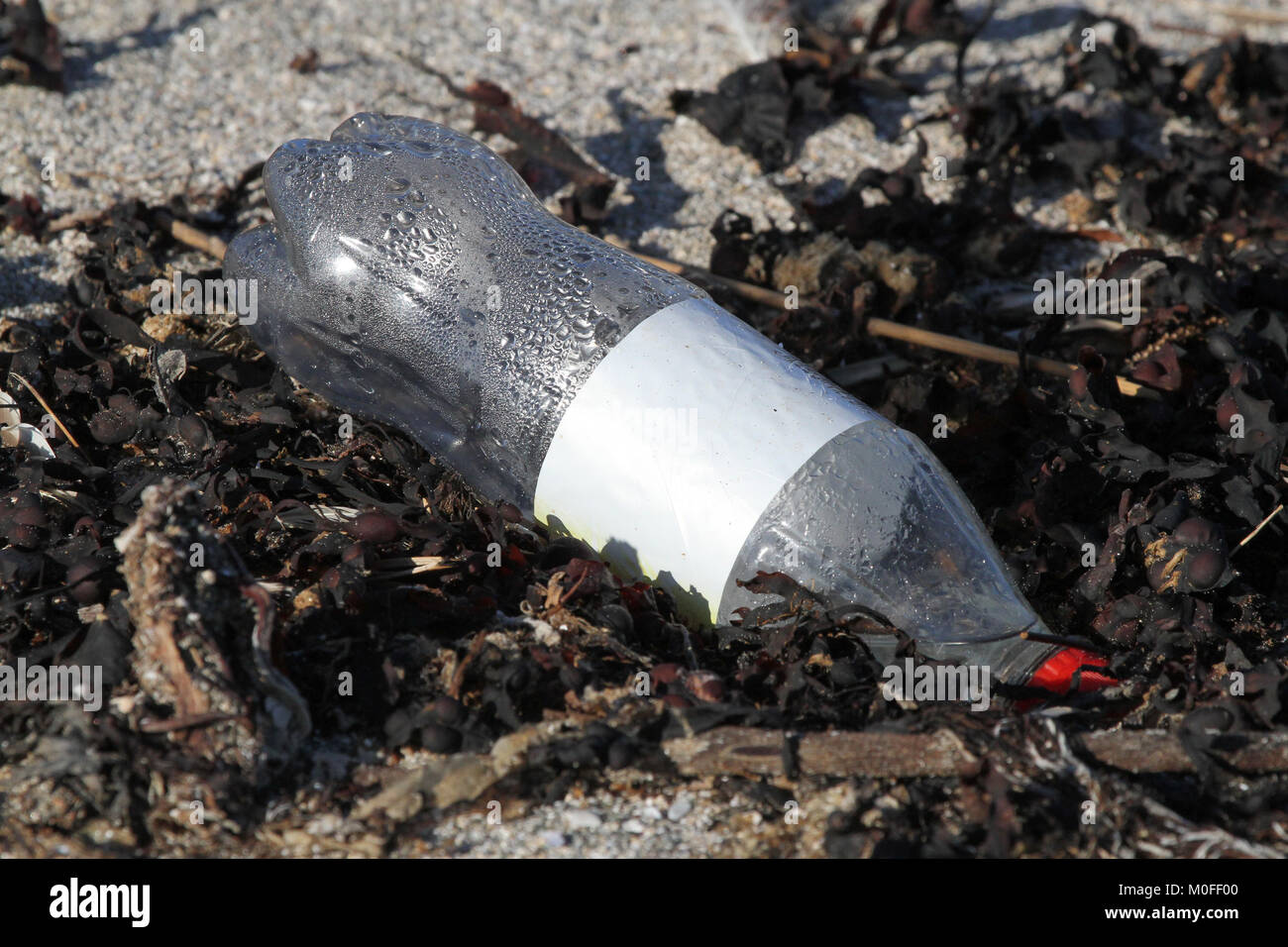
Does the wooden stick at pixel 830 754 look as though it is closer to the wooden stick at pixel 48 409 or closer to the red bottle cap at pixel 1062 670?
the red bottle cap at pixel 1062 670

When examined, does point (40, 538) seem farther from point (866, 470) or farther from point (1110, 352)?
point (1110, 352)

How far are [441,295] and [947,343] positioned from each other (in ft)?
4.58

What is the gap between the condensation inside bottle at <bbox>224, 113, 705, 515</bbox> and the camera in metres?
2.45

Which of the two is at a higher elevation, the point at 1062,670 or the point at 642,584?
the point at 642,584

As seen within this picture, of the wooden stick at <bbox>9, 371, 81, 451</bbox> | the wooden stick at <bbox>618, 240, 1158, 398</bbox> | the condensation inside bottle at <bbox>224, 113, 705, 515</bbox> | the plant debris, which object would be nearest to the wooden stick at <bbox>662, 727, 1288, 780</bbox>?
the plant debris

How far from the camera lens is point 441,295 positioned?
2.61 meters

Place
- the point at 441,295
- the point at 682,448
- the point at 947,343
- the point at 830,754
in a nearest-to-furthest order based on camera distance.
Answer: the point at 830,754 → the point at 682,448 → the point at 441,295 → the point at 947,343

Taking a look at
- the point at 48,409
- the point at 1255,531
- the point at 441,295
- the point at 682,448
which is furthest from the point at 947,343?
the point at 48,409

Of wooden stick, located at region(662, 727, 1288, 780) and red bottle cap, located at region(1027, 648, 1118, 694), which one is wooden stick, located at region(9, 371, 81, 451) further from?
red bottle cap, located at region(1027, 648, 1118, 694)

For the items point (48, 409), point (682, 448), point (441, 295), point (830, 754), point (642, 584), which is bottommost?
point (830, 754)

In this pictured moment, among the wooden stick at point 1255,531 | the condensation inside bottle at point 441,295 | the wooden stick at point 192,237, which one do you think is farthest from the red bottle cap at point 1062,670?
the wooden stick at point 192,237

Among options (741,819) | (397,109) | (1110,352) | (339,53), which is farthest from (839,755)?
(339,53)

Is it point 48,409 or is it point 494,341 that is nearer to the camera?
point 494,341

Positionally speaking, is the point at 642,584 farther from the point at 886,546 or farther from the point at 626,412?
the point at 886,546
